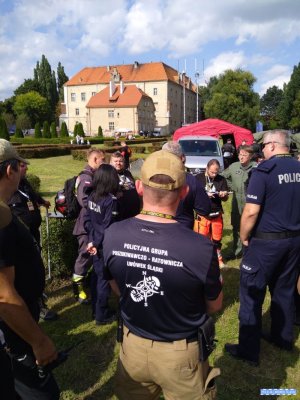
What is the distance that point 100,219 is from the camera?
406cm

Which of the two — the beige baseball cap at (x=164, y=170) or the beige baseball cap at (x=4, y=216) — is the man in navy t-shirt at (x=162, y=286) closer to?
the beige baseball cap at (x=164, y=170)

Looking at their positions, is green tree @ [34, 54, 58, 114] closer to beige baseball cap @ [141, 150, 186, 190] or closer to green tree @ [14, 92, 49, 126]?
green tree @ [14, 92, 49, 126]

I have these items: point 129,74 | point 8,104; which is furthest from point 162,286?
point 8,104

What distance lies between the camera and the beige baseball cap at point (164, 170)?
181 cm

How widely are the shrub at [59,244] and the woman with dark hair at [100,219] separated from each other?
1.19 meters

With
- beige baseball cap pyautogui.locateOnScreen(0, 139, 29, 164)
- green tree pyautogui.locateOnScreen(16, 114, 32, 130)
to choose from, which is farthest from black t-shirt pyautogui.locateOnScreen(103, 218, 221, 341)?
green tree pyautogui.locateOnScreen(16, 114, 32, 130)

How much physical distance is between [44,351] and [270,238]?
2361 millimetres

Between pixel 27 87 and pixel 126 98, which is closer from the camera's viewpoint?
pixel 126 98

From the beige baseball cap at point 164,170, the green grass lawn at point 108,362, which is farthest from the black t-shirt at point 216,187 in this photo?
the beige baseball cap at point 164,170

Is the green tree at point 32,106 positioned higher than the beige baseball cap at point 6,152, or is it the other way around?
the green tree at point 32,106

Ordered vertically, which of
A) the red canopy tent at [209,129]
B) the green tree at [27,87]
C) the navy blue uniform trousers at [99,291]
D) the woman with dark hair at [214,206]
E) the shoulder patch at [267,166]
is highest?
the green tree at [27,87]

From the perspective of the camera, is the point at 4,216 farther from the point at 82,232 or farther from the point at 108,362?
the point at 82,232

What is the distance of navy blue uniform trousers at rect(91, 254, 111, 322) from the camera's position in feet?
13.8

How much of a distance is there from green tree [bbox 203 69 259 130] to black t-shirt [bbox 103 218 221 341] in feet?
210
